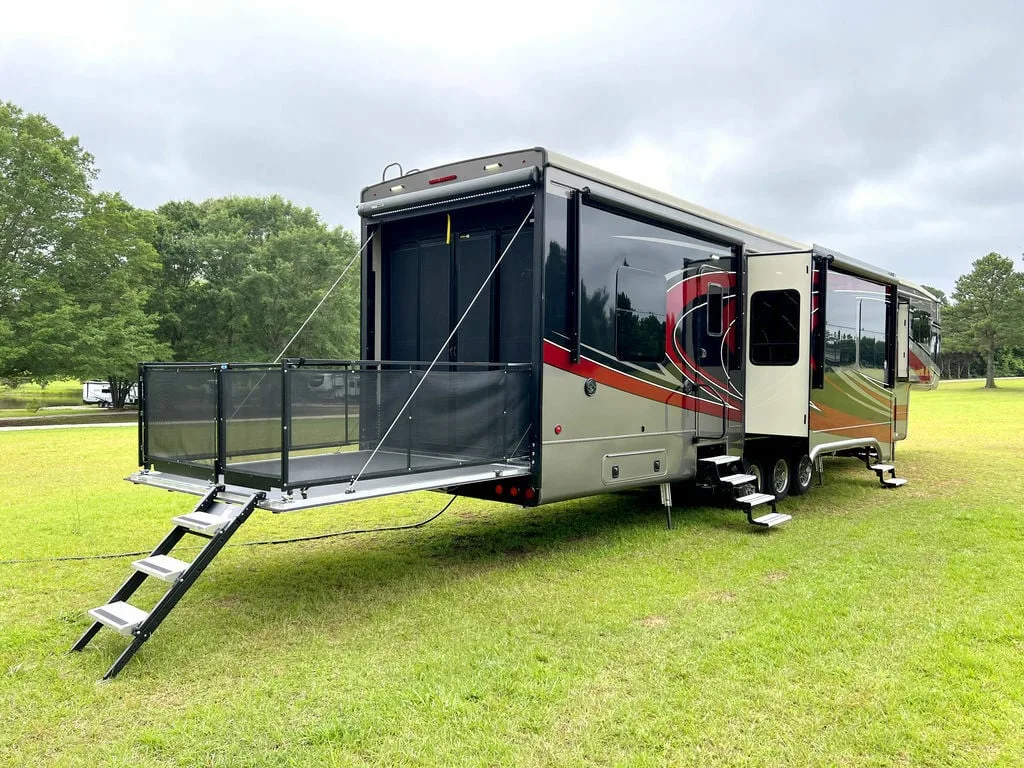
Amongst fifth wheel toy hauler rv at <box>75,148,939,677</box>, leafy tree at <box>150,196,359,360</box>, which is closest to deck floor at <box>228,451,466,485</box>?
fifth wheel toy hauler rv at <box>75,148,939,677</box>

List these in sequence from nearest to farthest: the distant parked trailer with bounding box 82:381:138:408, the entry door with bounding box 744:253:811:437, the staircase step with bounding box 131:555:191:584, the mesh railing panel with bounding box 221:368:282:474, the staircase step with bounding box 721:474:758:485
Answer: the staircase step with bounding box 131:555:191:584 < the mesh railing panel with bounding box 221:368:282:474 < the staircase step with bounding box 721:474:758:485 < the entry door with bounding box 744:253:811:437 < the distant parked trailer with bounding box 82:381:138:408

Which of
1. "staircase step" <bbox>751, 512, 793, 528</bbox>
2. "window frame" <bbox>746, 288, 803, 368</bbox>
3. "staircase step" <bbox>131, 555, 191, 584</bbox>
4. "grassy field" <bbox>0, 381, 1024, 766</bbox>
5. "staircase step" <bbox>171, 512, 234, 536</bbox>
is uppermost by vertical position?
"window frame" <bbox>746, 288, 803, 368</bbox>

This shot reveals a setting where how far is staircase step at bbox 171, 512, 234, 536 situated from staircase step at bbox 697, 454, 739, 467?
180 inches

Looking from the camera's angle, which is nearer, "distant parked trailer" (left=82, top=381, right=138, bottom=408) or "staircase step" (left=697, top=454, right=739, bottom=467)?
"staircase step" (left=697, top=454, right=739, bottom=467)

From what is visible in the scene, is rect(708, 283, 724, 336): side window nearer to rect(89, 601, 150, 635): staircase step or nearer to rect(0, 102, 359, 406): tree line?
rect(89, 601, 150, 635): staircase step

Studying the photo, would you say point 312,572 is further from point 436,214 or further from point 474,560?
point 436,214

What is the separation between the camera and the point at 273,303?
89.4ft

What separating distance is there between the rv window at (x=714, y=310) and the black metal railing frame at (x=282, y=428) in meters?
2.78

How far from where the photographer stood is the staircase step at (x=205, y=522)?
4.38 metres

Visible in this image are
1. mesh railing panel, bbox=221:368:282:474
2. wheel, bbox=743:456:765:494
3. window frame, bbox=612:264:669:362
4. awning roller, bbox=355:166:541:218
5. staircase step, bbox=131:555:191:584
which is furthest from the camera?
wheel, bbox=743:456:765:494

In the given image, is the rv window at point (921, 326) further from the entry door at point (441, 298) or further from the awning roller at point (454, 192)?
the awning roller at point (454, 192)

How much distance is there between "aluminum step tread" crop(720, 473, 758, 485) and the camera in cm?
738

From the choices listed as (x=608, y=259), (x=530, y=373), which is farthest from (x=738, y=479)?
(x=530, y=373)

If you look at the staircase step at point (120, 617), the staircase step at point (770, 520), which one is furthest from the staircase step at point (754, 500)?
the staircase step at point (120, 617)
